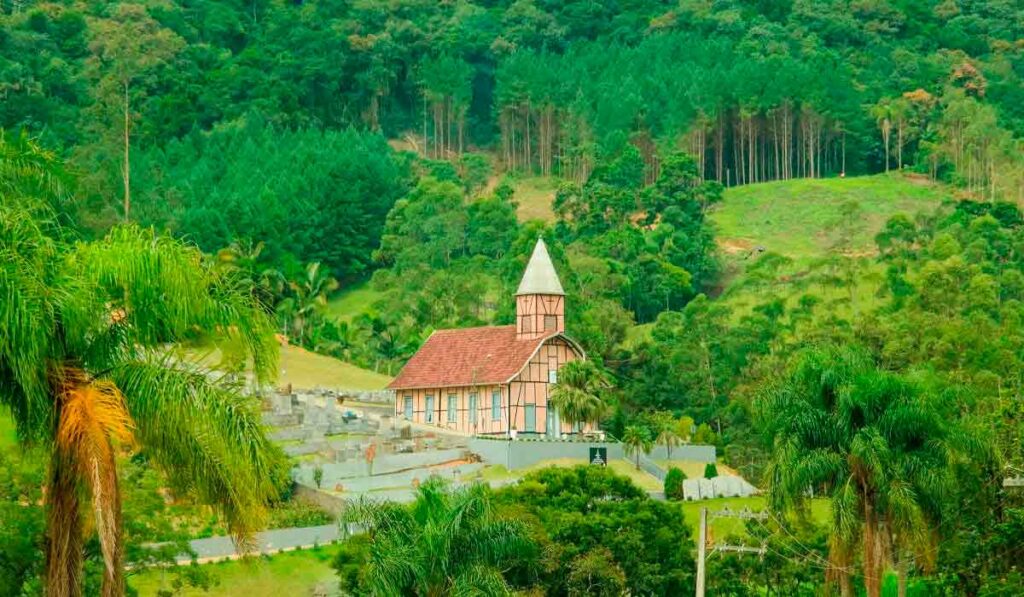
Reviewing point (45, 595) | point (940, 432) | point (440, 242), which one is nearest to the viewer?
point (45, 595)

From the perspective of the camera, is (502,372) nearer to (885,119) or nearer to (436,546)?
(436,546)

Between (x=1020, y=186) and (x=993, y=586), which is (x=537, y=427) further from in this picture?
(x=1020, y=186)

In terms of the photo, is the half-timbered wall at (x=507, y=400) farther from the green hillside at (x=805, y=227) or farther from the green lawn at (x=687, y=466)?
the green hillside at (x=805, y=227)

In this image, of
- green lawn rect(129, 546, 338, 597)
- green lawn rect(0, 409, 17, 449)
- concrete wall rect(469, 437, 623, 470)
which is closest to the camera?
green lawn rect(129, 546, 338, 597)

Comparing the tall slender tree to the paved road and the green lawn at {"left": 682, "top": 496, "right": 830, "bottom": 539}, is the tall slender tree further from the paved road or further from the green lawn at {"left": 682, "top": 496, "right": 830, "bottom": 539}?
the paved road

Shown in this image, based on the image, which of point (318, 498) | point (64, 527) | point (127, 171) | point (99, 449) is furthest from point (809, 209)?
point (99, 449)

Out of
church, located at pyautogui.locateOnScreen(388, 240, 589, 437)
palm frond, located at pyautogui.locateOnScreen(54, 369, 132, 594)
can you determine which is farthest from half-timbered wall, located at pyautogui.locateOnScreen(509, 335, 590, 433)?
palm frond, located at pyautogui.locateOnScreen(54, 369, 132, 594)

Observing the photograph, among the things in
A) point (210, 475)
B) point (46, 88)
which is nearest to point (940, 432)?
point (210, 475)

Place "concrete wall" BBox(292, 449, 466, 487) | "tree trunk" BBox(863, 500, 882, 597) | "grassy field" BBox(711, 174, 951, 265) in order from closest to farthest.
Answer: "tree trunk" BBox(863, 500, 882, 597) < "concrete wall" BBox(292, 449, 466, 487) < "grassy field" BBox(711, 174, 951, 265)

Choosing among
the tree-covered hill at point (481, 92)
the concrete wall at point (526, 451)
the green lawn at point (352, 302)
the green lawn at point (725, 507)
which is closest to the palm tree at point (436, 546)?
the green lawn at point (725, 507)
